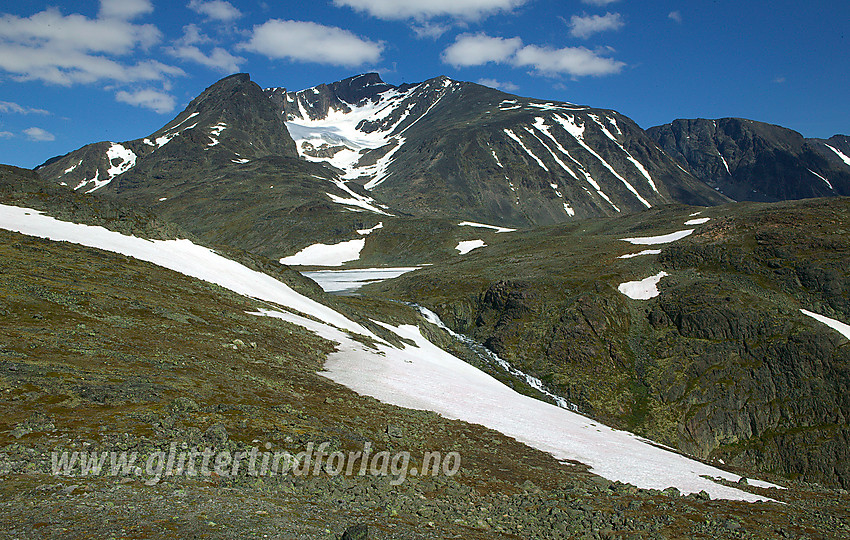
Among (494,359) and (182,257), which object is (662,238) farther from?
(182,257)

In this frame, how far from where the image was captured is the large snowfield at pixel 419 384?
21219mm

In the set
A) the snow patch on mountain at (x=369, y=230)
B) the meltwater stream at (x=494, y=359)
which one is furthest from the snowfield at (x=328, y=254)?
the meltwater stream at (x=494, y=359)

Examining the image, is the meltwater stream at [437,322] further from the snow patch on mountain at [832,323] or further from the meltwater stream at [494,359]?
the snow patch on mountain at [832,323]

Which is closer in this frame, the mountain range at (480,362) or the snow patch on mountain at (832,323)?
the mountain range at (480,362)

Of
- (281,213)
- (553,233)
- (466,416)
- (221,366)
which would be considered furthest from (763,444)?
(281,213)

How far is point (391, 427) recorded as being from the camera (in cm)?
1761

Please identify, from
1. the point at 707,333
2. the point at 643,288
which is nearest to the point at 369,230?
the point at 643,288

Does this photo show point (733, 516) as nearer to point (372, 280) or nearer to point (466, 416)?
point (466, 416)

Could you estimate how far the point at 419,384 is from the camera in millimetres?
28938

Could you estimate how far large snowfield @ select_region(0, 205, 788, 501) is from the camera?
21219 millimetres

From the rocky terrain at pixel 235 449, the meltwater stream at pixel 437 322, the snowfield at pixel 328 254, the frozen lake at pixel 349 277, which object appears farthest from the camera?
the snowfield at pixel 328 254

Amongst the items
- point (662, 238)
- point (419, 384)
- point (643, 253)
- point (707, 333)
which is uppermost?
point (662, 238)

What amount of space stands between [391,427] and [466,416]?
7.49 meters

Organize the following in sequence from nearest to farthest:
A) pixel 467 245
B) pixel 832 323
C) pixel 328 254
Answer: pixel 832 323, pixel 467 245, pixel 328 254
